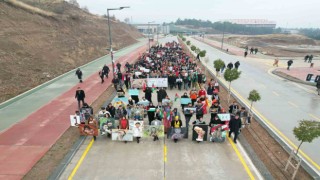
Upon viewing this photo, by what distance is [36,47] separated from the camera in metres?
33.3

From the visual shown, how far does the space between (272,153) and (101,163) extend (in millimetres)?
7310

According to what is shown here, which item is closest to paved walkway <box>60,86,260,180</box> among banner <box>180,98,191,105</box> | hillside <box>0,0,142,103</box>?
banner <box>180,98,191,105</box>

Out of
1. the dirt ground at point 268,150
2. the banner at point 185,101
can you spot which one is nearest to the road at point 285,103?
the dirt ground at point 268,150

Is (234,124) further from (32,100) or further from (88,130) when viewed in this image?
(32,100)

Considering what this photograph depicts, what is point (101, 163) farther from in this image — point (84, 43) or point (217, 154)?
point (84, 43)

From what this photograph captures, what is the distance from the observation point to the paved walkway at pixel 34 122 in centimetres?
1051

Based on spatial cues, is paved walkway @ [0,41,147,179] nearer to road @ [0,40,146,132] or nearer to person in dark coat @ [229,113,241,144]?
road @ [0,40,146,132]

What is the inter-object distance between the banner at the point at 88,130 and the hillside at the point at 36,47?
360 inches

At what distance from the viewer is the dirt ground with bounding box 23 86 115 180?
9.52 metres

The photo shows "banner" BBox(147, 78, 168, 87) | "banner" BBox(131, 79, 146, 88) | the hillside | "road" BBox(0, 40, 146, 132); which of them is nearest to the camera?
"road" BBox(0, 40, 146, 132)

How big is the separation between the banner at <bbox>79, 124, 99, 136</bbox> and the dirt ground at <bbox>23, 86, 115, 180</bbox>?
45 cm

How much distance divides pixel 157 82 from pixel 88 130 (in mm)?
9582

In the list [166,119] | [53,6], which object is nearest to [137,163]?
[166,119]

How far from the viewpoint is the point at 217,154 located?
436 inches
